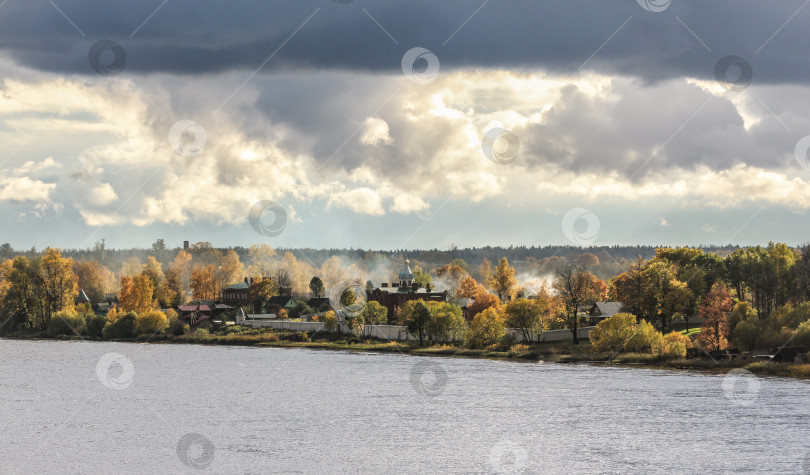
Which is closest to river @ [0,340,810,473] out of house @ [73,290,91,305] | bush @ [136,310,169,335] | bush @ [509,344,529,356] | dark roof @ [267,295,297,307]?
bush @ [509,344,529,356]

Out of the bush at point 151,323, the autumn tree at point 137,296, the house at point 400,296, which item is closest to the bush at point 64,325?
the bush at point 151,323

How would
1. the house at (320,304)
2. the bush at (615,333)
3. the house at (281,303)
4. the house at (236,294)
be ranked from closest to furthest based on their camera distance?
the bush at (615,333)
the house at (281,303)
the house at (320,304)
the house at (236,294)

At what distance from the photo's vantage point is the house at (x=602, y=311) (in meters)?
128

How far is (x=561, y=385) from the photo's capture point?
73625 mm

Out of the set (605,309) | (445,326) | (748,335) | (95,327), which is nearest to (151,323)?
(95,327)

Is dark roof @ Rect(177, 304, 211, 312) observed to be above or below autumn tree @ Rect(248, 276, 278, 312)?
below

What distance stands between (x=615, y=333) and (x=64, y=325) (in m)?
98.9

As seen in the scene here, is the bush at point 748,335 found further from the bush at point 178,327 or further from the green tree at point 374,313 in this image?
the bush at point 178,327

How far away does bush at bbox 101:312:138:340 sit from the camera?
5827 inches

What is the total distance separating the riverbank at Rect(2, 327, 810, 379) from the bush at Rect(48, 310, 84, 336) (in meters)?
1.94

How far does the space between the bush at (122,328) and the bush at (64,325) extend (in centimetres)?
584

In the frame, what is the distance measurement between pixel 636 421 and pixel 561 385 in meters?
18.1

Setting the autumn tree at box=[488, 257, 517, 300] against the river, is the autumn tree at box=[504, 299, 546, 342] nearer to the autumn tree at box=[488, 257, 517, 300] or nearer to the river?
the river

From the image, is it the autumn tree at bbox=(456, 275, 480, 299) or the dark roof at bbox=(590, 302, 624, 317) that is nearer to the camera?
the dark roof at bbox=(590, 302, 624, 317)
